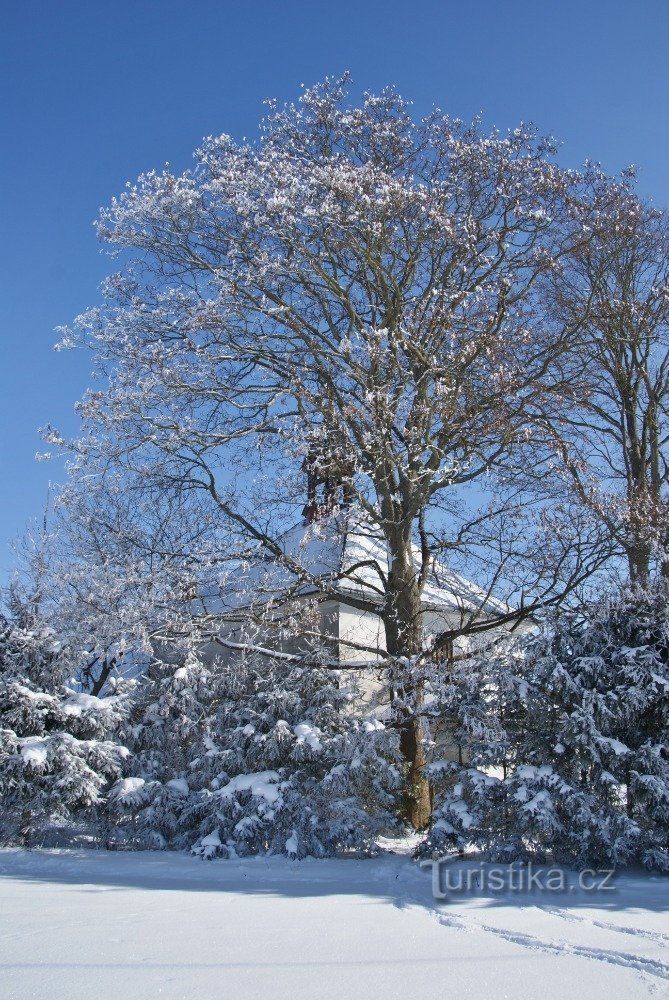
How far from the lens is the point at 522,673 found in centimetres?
915

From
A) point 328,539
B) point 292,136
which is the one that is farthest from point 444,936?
point 292,136

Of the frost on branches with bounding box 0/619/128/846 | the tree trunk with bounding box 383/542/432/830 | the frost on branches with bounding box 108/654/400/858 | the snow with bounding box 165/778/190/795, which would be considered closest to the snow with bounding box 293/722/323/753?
the frost on branches with bounding box 108/654/400/858

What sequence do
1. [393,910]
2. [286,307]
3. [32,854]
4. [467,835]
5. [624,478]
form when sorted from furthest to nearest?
[624,478] → [286,307] → [32,854] → [467,835] → [393,910]

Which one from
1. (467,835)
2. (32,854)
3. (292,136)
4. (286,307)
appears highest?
(292,136)

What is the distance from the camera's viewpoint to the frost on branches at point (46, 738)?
34.8 feet

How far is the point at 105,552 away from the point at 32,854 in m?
4.60

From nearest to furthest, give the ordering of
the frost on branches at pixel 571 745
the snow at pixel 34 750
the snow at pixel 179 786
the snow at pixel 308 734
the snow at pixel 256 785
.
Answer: the frost on branches at pixel 571 745 < the snow at pixel 256 785 < the snow at pixel 308 734 < the snow at pixel 34 750 < the snow at pixel 179 786

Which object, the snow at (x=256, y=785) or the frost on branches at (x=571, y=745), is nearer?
the frost on branches at (x=571, y=745)

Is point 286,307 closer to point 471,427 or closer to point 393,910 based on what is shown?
point 471,427

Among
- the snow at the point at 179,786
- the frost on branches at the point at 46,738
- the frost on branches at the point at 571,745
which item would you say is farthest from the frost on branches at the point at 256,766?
the frost on branches at the point at 571,745

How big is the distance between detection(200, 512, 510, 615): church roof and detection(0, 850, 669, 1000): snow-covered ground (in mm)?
4099

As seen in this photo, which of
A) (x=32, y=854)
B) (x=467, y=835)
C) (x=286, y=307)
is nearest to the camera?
(x=467, y=835)

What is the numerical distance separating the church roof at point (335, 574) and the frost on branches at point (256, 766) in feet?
3.51

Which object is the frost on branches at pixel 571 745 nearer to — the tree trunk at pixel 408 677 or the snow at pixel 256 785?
the tree trunk at pixel 408 677
